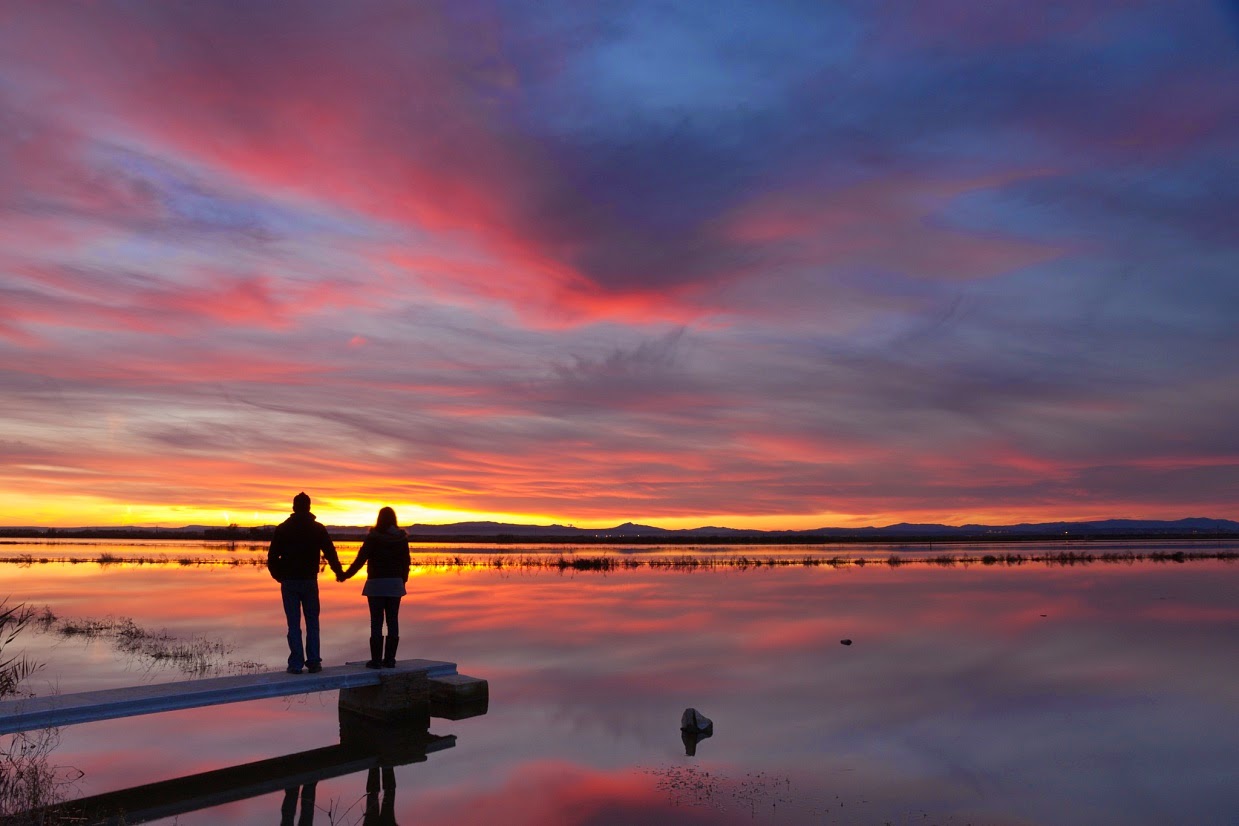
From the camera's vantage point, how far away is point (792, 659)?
21.1 metres

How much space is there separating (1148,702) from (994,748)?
212 inches

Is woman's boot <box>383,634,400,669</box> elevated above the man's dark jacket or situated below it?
below

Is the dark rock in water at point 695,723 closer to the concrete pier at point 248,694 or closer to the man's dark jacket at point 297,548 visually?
the concrete pier at point 248,694

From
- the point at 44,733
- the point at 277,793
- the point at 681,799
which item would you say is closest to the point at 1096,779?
the point at 681,799

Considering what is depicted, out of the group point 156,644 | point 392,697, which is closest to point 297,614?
point 392,697

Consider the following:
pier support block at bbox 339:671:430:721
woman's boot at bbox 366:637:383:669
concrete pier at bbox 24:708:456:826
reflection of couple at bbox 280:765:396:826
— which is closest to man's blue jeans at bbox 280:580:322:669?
woman's boot at bbox 366:637:383:669

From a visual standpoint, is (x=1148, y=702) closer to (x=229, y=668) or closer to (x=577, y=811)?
(x=577, y=811)

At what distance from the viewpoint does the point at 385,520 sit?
1408cm

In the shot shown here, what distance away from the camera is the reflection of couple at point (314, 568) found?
13.2m

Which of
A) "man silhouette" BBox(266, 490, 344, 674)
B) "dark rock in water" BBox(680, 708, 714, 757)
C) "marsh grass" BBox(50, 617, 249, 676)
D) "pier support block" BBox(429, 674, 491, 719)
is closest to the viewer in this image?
"man silhouette" BBox(266, 490, 344, 674)

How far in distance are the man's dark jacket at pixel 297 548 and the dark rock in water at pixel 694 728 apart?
233 inches

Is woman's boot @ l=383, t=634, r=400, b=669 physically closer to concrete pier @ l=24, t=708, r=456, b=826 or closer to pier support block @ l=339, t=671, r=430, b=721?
pier support block @ l=339, t=671, r=430, b=721

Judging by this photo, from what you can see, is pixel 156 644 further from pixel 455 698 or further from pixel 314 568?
pixel 314 568

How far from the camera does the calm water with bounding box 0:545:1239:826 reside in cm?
1070
